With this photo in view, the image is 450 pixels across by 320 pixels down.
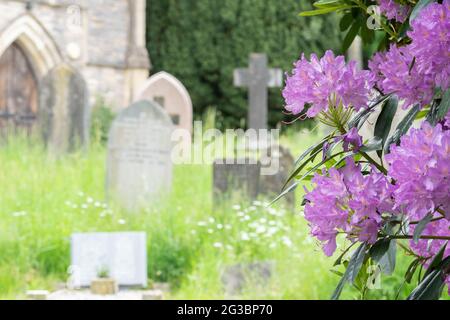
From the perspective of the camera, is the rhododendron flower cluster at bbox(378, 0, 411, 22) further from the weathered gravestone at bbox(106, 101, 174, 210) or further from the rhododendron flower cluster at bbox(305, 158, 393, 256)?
the weathered gravestone at bbox(106, 101, 174, 210)

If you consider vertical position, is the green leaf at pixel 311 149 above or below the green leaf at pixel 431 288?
above

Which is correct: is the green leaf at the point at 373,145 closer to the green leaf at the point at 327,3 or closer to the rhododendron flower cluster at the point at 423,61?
the rhododendron flower cluster at the point at 423,61

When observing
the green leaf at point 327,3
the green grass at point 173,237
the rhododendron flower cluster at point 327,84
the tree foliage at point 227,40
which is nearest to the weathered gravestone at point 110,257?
the green grass at point 173,237

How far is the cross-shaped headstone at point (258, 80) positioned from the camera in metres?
12.1

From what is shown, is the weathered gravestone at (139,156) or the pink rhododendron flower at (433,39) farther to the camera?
the weathered gravestone at (139,156)

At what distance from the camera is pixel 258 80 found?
483 inches

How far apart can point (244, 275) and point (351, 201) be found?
16.0ft

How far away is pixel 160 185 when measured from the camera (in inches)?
328

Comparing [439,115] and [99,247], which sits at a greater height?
[439,115]

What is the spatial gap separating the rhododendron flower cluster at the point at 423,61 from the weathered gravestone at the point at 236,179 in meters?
6.35

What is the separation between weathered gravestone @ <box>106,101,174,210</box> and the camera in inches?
320

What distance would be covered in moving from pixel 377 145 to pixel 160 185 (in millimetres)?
6754

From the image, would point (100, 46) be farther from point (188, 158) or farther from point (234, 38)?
point (188, 158)
